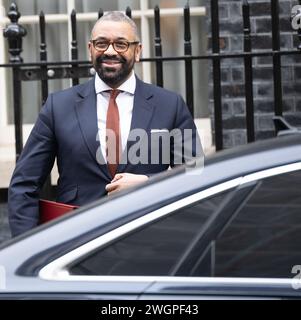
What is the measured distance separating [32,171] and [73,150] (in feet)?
0.67

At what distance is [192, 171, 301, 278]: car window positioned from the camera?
3.73 metres

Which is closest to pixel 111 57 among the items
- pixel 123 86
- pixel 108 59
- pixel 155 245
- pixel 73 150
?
pixel 108 59

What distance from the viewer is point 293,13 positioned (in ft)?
23.9

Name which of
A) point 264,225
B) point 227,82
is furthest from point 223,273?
point 227,82

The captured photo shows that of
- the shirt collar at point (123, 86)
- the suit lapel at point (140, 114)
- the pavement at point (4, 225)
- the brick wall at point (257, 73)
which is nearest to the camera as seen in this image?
the suit lapel at point (140, 114)

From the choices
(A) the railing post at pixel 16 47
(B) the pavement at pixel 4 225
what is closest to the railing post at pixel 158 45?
(A) the railing post at pixel 16 47

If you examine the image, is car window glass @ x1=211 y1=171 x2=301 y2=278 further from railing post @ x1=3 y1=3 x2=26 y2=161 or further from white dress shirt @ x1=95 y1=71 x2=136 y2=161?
railing post @ x1=3 y1=3 x2=26 y2=161

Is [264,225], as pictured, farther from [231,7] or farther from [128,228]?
[231,7]

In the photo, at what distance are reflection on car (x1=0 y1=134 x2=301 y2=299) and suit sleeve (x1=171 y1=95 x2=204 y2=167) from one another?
1656 millimetres

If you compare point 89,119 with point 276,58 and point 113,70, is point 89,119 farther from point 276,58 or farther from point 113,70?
point 276,58

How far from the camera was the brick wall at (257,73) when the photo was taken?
837 cm

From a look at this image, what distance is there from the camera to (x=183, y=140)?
18.3 feet

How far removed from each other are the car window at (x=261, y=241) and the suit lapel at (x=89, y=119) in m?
1.81

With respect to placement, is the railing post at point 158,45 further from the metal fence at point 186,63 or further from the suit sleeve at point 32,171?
the suit sleeve at point 32,171
